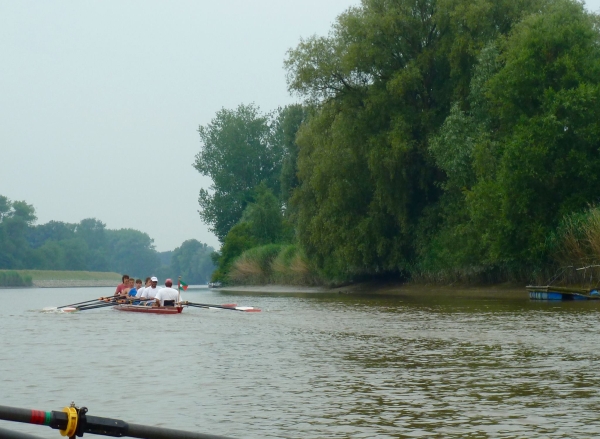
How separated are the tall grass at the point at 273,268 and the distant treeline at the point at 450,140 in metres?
5.26

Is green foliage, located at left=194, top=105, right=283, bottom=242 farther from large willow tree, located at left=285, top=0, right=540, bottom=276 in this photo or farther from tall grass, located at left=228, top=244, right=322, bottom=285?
large willow tree, located at left=285, top=0, right=540, bottom=276

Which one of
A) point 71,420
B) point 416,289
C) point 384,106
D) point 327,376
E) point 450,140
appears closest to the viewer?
point 71,420

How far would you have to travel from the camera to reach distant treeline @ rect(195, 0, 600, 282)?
38188 mm

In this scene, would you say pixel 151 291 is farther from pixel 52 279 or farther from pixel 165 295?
pixel 52 279

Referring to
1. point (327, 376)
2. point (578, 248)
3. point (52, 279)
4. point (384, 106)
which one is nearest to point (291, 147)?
point (384, 106)

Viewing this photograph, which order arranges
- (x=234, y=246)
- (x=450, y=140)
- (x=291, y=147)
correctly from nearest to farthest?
(x=450, y=140) → (x=234, y=246) → (x=291, y=147)

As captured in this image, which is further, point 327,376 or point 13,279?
point 13,279

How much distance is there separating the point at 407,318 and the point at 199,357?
34.8 ft

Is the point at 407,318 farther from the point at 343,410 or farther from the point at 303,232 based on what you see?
the point at 303,232

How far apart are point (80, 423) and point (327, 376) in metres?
8.48

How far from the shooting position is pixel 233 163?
95125 mm

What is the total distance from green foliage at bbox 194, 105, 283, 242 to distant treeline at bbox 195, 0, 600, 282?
3995cm

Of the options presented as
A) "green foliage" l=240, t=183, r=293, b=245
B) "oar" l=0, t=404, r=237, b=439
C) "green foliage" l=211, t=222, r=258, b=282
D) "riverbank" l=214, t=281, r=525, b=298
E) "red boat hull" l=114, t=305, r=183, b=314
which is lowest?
"oar" l=0, t=404, r=237, b=439

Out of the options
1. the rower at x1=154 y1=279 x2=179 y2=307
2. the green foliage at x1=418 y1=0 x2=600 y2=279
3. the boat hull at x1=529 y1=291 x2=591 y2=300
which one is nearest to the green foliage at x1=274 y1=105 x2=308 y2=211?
the green foliage at x1=418 y1=0 x2=600 y2=279
